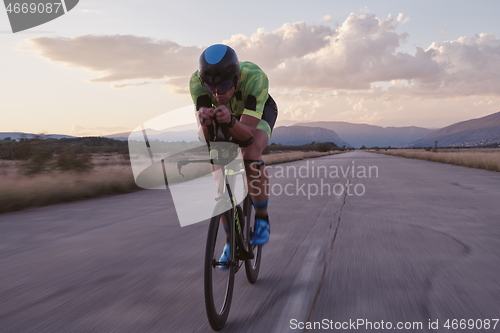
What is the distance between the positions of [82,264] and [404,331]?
315cm

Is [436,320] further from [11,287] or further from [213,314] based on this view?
[11,287]

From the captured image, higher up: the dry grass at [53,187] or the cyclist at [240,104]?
the cyclist at [240,104]

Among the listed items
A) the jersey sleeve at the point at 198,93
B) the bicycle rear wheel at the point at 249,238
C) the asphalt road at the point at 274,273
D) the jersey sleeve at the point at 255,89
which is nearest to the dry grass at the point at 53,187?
the asphalt road at the point at 274,273

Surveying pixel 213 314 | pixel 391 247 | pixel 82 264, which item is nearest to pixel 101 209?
pixel 82 264

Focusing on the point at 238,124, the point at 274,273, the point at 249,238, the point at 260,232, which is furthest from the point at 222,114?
the point at 274,273

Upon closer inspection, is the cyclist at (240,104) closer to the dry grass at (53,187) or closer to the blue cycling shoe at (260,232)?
the blue cycling shoe at (260,232)

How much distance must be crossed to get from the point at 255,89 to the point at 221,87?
38 cm

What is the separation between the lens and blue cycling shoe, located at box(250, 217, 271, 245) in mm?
3285

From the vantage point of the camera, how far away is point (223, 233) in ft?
9.33

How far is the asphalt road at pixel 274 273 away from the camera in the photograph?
2732mm

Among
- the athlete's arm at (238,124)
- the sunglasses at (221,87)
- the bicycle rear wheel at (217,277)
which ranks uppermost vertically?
the sunglasses at (221,87)

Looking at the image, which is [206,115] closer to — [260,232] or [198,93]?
[198,93]

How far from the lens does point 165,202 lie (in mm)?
9023

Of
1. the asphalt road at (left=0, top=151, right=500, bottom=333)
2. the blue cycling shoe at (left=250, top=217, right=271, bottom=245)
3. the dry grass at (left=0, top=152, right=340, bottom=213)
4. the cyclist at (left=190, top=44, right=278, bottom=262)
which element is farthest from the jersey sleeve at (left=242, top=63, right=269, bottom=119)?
the dry grass at (left=0, top=152, right=340, bottom=213)
